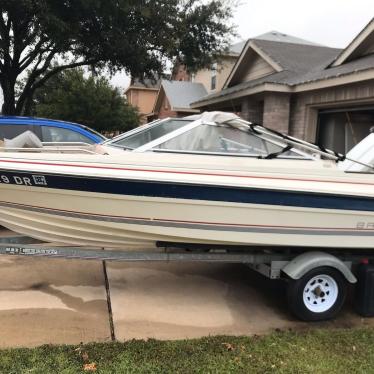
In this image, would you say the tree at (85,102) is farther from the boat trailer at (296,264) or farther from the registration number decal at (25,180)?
the boat trailer at (296,264)

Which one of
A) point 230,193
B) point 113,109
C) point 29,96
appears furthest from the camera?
point 113,109

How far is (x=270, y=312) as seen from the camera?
16.8 feet

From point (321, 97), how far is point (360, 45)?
146cm

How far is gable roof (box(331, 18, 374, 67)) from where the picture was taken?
393 inches

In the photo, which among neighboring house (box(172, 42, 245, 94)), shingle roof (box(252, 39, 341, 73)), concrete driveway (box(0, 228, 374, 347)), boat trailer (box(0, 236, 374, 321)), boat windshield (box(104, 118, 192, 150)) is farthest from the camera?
neighboring house (box(172, 42, 245, 94))

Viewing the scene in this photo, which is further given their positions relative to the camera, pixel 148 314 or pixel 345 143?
pixel 345 143

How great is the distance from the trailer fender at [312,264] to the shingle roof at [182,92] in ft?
68.8

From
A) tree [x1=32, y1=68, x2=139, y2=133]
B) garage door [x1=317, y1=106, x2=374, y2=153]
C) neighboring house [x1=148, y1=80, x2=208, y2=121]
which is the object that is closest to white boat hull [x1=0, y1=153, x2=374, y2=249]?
garage door [x1=317, y1=106, x2=374, y2=153]

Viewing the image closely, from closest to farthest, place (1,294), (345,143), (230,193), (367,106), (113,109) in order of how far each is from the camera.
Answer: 1. (230,193)
2. (1,294)
3. (367,106)
4. (345,143)
5. (113,109)

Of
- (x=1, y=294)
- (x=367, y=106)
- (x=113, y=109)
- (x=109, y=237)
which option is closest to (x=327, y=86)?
(x=367, y=106)

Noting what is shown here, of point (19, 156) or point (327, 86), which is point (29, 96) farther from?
A: point (19, 156)

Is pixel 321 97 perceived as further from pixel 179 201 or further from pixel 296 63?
pixel 179 201

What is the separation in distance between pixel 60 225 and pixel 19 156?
80cm

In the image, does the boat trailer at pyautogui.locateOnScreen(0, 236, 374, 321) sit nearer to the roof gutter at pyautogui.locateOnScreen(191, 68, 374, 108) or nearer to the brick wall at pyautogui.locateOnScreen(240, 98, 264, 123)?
the roof gutter at pyautogui.locateOnScreen(191, 68, 374, 108)
